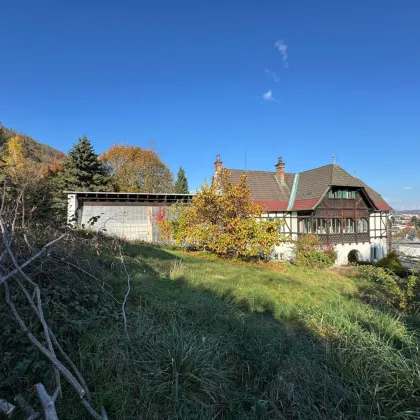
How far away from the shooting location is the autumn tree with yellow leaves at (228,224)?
458 inches

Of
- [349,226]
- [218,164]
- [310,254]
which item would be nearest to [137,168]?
[218,164]

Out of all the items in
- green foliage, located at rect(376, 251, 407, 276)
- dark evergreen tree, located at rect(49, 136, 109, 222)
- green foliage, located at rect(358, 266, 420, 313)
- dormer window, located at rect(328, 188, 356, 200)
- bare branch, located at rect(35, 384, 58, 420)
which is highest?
dark evergreen tree, located at rect(49, 136, 109, 222)

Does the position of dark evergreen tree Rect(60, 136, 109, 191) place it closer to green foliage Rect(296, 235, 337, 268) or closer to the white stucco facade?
the white stucco facade

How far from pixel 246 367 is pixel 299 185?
2041 centimetres

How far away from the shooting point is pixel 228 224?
11742 millimetres

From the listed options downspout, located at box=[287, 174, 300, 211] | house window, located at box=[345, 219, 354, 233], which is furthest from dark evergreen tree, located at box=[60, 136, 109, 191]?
house window, located at box=[345, 219, 354, 233]

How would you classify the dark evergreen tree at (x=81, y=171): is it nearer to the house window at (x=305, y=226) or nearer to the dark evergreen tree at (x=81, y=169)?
the dark evergreen tree at (x=81, y=169)

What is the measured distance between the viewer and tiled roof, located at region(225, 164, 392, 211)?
19672 millimetres

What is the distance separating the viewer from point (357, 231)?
823 inches

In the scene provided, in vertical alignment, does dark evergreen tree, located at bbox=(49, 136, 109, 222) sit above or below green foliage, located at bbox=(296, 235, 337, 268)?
above

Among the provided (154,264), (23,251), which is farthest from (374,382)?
(154,264)

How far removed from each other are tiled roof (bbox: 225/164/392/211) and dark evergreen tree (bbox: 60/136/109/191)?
12.5 metres

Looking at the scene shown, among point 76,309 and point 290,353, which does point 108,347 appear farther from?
point 290,353

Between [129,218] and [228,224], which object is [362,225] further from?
[129,218]
